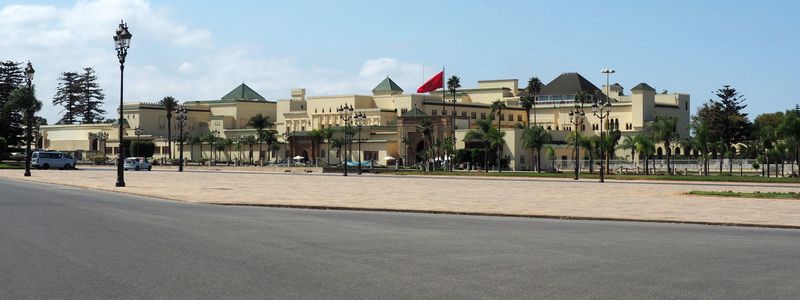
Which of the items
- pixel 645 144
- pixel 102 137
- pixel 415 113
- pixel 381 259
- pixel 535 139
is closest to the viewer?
pixel 381 259

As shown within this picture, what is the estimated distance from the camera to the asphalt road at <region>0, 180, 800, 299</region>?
10.4 meters

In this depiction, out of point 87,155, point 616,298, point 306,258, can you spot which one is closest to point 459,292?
point 616,298

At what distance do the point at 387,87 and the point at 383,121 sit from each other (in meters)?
13.7

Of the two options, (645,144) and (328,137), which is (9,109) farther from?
(645,144)

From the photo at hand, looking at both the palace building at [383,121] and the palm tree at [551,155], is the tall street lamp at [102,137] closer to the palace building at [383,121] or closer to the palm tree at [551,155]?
the palace building at [383,121]

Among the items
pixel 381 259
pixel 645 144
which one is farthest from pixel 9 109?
pixel 381 259

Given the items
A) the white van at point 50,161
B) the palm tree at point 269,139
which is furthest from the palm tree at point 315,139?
the white van at point 50,161

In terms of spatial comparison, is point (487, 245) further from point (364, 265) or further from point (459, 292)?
point (459, 292)

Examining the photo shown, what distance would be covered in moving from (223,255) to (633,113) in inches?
4622

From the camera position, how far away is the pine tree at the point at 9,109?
107312 mm

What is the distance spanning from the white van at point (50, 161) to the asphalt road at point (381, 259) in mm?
64892

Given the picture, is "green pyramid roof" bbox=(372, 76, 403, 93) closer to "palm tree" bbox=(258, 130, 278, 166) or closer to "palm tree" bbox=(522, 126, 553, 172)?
"palm tree" bbox=(258, 130, 278, 166)

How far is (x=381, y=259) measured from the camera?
13.2 metres

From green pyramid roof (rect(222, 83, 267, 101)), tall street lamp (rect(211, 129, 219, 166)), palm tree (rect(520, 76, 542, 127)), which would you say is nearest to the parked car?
tall street lamp (rect(211, 129, 219, 166))
